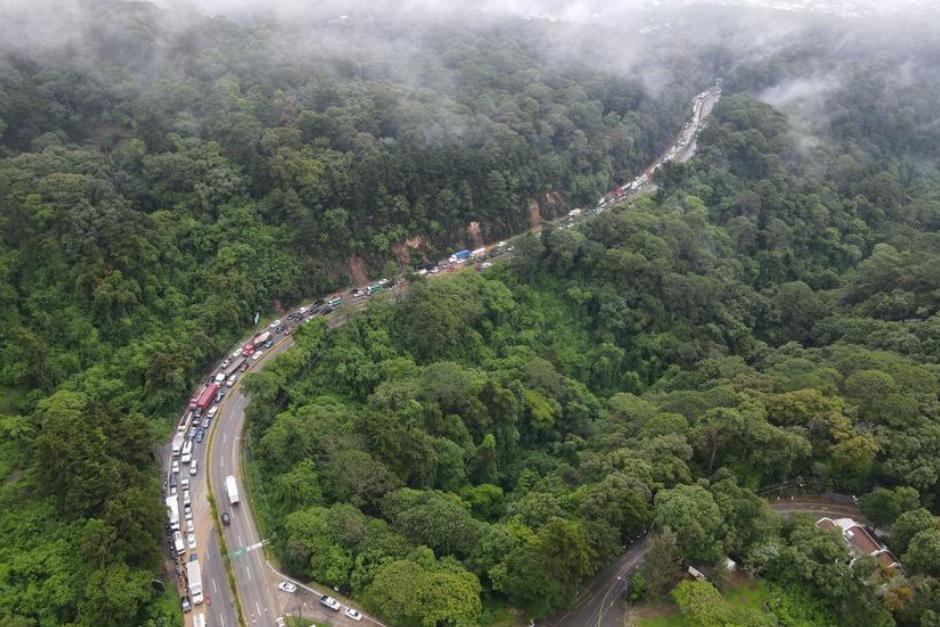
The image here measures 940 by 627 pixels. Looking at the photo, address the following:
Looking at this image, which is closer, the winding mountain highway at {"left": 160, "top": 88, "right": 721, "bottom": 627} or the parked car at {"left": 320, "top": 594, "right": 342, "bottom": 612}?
the parked car at {"left": 320, "top": 594, "right": 342, "bottom": 612}

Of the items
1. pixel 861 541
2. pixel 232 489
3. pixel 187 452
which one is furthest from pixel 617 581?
pixel 187 452

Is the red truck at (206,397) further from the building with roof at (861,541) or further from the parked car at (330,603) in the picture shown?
the building with roof at (861,541)

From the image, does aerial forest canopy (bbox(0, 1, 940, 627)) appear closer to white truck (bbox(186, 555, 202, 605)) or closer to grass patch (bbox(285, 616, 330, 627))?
white truck (bbox(186, 555, 202, 605))

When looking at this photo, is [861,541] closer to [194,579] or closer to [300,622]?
[300,622]

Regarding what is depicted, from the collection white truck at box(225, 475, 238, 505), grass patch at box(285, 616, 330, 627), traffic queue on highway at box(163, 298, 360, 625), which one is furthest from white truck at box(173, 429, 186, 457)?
grass patch at box(285, 616, 330, 627)

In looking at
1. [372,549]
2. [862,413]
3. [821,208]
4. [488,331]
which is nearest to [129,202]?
[488,331]

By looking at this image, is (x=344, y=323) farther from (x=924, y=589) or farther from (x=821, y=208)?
(x=821, y=208)
